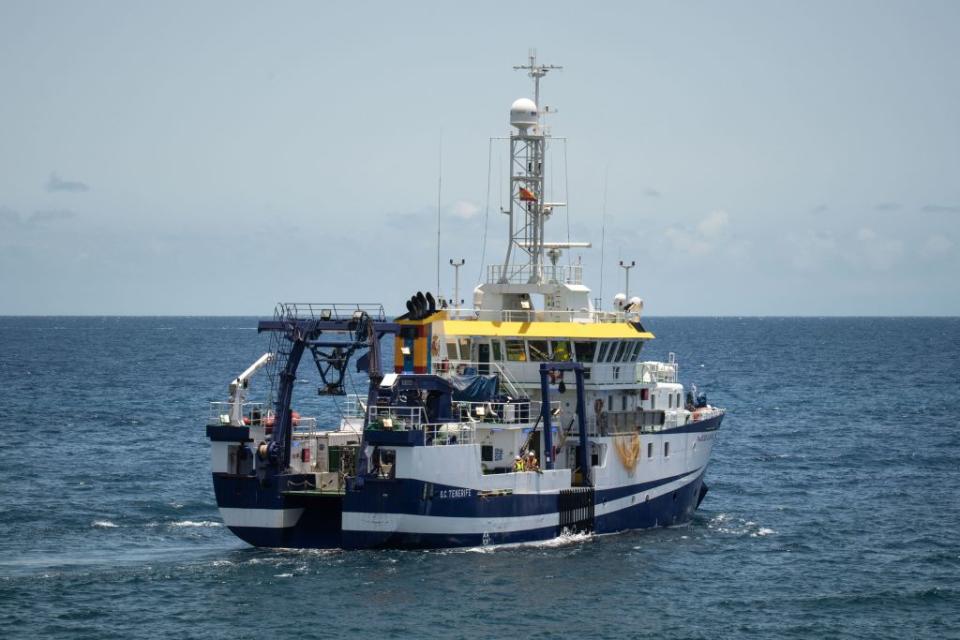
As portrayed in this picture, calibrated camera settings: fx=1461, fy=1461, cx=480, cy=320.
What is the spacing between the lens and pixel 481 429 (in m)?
40.2

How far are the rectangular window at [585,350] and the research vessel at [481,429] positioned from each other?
6cm

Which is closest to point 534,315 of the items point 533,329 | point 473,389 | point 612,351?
point 533,329

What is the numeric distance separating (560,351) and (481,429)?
4.18 metres

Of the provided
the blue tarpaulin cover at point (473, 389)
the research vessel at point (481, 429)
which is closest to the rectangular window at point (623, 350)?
the research vessel at point (481, 429)

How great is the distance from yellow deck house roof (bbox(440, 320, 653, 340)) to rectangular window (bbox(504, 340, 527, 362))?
0.46 metres

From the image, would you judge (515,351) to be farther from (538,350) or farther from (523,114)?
(523,114)

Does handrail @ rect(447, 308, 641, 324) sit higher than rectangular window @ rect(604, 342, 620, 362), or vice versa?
handrail @ rect(447, 308, 641, 324)

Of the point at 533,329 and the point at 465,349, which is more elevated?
the point at 533,329

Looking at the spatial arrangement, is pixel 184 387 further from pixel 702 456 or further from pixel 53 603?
pixel 53 603

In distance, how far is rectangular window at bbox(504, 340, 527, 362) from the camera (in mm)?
43031

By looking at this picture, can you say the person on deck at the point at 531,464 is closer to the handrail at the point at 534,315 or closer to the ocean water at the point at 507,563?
the ocean water at the point at 507,563

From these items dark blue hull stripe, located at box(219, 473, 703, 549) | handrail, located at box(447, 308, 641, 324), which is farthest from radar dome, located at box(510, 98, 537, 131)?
dark blue hull stripe, located at box(219, 473, 703, 549)

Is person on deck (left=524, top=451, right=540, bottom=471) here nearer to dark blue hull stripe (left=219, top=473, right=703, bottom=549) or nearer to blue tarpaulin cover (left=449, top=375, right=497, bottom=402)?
dark blue hull stripe (left=219, top=473, right=703, bottom=549)

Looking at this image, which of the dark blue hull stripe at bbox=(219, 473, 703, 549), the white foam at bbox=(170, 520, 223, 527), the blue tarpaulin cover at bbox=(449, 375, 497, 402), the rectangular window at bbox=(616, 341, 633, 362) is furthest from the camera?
the rectangular window at bbox=(616, 341, 633, 362)
